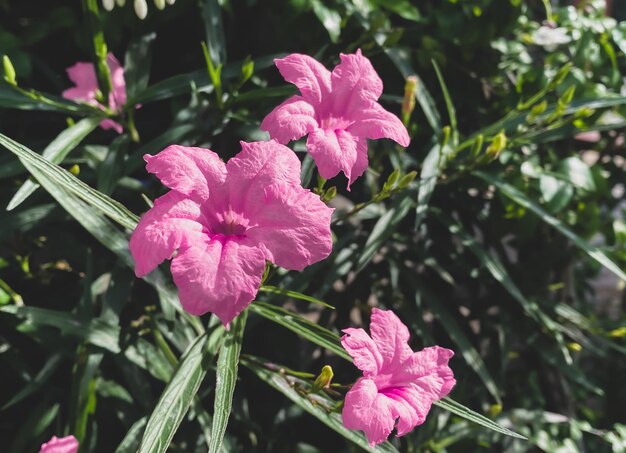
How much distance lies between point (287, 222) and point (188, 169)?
13cm

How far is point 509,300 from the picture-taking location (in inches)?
61.9

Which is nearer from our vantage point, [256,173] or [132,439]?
[256,173]

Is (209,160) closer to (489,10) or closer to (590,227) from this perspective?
(489,10)

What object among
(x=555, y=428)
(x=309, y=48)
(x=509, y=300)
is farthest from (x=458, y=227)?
(x=555, y=428)

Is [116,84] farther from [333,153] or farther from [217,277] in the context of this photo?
[217,277]

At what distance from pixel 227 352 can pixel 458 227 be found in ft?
2.11

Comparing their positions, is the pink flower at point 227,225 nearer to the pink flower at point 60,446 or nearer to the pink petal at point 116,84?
the pink flower at point 60,446

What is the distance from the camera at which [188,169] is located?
29.6 inches

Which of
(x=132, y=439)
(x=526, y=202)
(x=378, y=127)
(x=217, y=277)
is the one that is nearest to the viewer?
(x=217, y=277)

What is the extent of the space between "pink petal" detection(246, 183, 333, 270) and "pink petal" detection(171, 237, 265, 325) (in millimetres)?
27

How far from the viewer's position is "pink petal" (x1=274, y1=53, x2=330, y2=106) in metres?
0.90

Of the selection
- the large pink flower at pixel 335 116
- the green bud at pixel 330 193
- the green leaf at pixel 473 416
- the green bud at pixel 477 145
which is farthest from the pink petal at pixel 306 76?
the green leaf at pixel 473 416

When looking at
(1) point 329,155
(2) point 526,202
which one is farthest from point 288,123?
(2) point 526,202

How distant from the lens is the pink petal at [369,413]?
79cm
